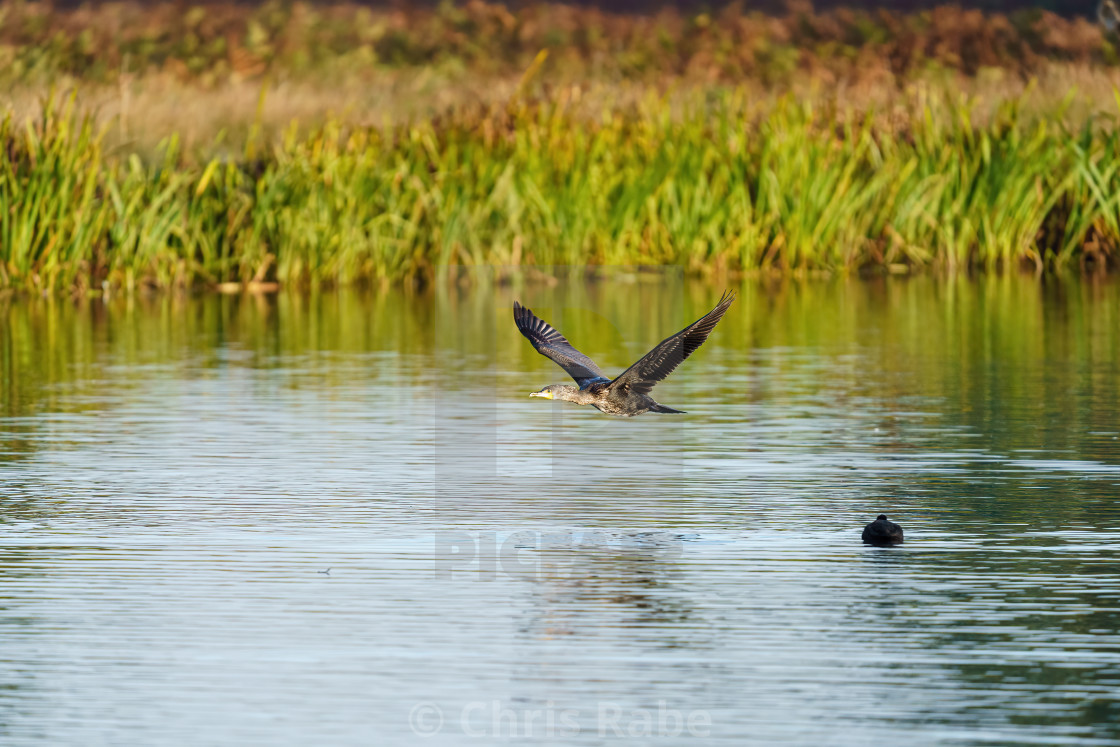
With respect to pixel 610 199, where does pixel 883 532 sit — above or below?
below

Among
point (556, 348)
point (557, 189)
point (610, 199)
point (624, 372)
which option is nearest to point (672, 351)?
point (624, 372)

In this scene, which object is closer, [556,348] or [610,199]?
[556,348]

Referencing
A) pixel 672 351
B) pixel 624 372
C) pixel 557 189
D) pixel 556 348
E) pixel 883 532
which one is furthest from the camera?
pixel 557 189

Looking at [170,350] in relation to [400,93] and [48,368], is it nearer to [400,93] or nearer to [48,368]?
[48,368]

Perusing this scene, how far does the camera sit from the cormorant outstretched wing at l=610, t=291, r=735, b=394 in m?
8.52

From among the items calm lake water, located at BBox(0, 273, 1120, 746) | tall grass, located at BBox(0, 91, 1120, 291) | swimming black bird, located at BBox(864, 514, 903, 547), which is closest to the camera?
calm lake water, located at BBox(0, 273, 1120, 746)

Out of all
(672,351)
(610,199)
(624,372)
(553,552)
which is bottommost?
(553,552)

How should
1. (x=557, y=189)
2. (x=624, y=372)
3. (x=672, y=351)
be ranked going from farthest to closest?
(x=557, y=189), (x=624, y=372), (x=672, y=351)

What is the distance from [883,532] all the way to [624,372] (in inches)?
68.6

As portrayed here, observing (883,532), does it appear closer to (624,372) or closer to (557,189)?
(624,372)

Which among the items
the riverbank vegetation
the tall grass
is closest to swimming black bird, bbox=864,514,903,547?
the riverbank vegetation

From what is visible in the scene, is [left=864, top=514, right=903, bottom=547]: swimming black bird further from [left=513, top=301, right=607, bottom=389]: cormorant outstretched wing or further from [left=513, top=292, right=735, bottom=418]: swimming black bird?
[left=513, top=301, right=607, bottom=389]: cormorant outstretched wing

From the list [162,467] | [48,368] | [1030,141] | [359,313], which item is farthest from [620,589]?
[1030,141]

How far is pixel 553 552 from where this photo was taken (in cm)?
829
